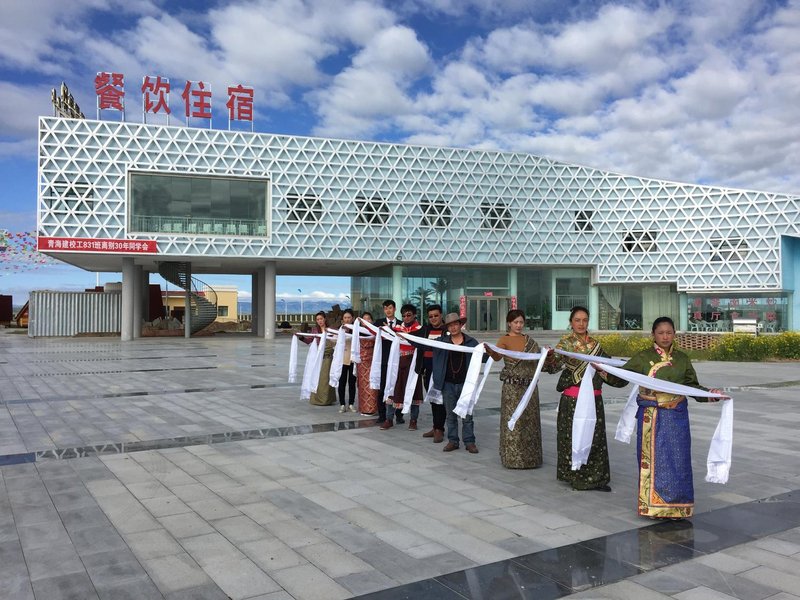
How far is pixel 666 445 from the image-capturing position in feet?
16.6

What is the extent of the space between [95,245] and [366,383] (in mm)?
26398

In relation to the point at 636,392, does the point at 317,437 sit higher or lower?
lower

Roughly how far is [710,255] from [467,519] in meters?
39.6

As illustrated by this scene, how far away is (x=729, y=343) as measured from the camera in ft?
68.9

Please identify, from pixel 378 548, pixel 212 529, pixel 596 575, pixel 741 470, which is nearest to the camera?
pixel 596 575

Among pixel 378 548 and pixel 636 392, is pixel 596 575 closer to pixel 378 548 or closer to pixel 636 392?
pixel 378 548

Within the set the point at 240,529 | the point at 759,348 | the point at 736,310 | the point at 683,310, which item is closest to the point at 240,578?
the point at 240,529

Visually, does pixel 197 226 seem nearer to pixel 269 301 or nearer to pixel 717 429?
pixel 269 301

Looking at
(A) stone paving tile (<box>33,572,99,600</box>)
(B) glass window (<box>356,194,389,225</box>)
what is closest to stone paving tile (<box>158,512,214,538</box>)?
(A) stone paving tile (<box>33,572,99,600</box>)

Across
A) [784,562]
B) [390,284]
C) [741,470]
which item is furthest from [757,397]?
[390,284]

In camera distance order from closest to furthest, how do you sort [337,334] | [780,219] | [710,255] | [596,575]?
[596,575]
[337,334]
[780,219]
[710,255]

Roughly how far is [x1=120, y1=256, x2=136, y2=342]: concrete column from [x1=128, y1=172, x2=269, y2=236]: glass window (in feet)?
8.44

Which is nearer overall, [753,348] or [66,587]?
[66,587]

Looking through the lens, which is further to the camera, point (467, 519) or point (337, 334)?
point (337, 334)
